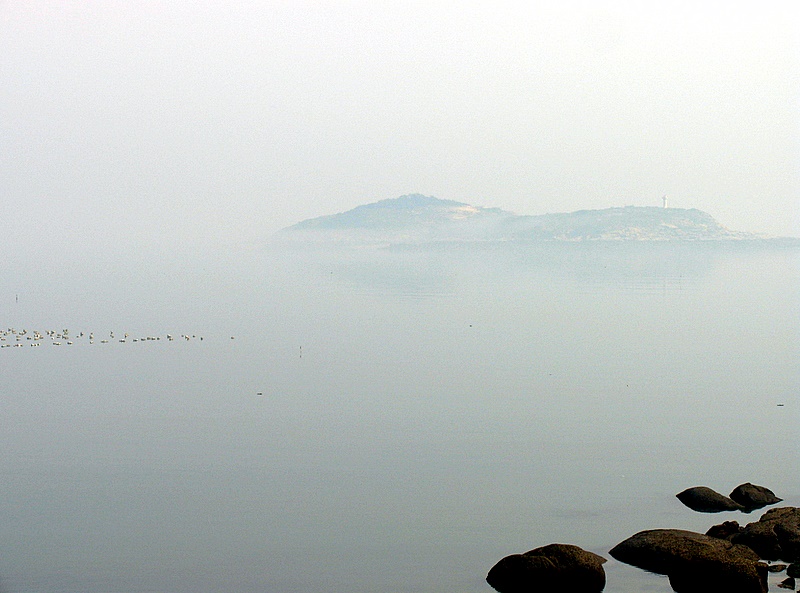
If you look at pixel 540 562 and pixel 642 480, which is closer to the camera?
pixel 540 562

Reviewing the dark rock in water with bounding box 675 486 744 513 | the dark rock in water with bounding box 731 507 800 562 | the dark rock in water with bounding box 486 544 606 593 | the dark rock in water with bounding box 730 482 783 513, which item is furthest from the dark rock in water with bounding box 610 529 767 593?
the dark rock in water with bounding box 730 482 783 513

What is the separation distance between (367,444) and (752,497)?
10.5 metres

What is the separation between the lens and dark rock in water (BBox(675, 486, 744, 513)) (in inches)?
912

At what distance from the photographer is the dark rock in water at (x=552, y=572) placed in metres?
18.5

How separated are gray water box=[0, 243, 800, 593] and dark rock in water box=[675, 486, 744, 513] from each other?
0.46 meters

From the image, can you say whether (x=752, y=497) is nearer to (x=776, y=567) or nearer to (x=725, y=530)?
(x=725, y=530)

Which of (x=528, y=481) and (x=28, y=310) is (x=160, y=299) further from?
(x=528, y=481)

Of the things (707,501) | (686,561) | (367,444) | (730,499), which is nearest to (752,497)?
(730,499)

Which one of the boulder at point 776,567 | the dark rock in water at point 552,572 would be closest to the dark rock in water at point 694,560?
the boulder at point 776,567

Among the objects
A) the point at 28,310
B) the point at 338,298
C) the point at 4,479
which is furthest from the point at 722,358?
the point at 28,310

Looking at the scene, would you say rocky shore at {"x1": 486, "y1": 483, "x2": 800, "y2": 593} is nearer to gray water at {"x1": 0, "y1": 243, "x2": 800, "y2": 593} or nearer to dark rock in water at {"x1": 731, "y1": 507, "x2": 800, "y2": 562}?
dark rock in water at {"x1": 731, "y1": 507, "x2": 800, "y2": 562}

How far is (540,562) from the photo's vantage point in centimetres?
1869

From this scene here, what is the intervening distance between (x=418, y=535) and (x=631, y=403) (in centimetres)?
1571

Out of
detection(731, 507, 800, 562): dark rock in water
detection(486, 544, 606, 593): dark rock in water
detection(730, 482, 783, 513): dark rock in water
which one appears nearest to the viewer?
detection(486, 544, 606, 593): dark rock in water
